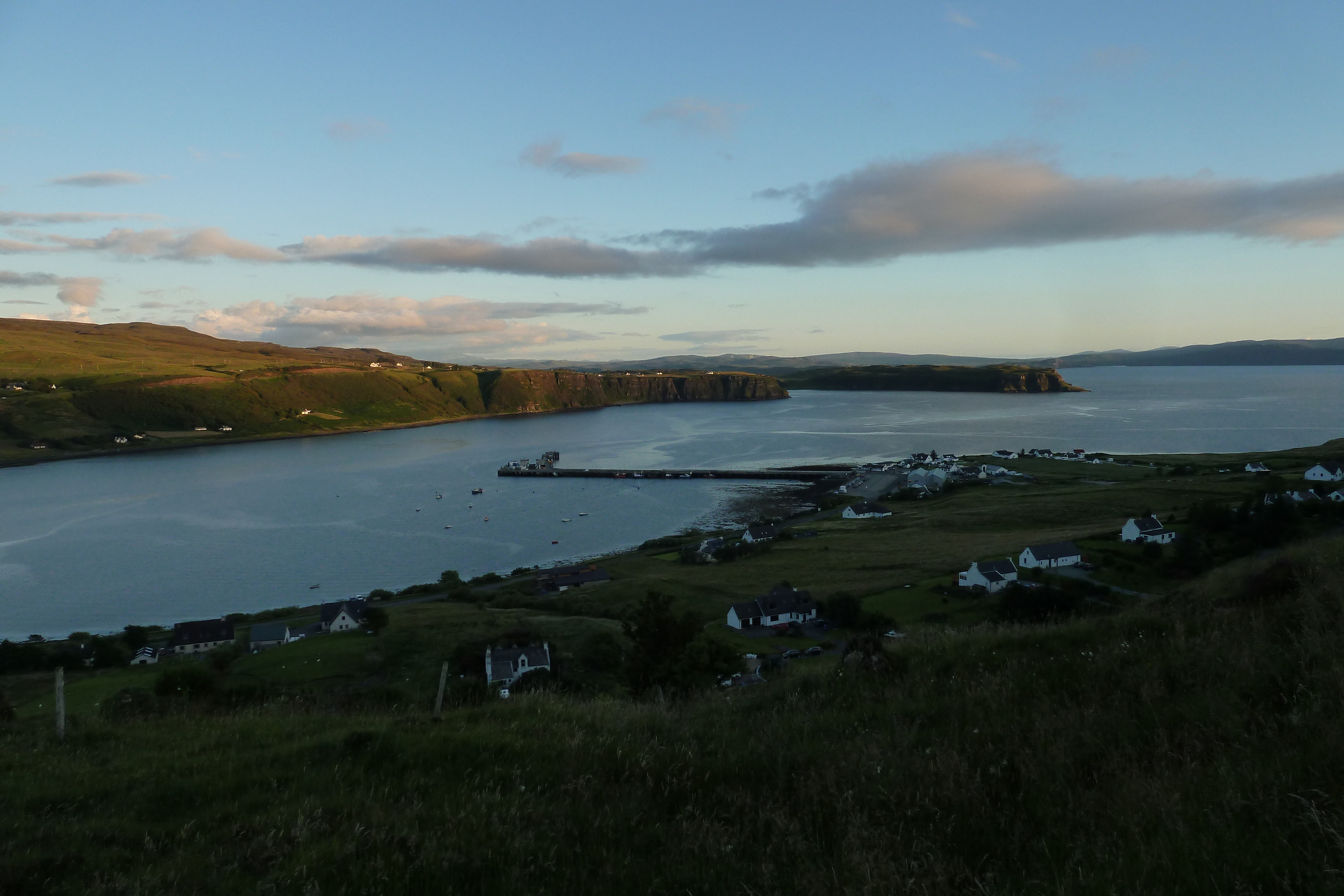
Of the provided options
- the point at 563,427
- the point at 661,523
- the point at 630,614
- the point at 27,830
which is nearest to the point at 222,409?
the point at 563,427

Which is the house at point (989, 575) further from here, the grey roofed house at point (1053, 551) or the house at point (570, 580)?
the house at point (570, 580)

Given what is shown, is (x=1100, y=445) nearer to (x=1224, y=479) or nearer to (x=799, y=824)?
(x=1224, y=479)

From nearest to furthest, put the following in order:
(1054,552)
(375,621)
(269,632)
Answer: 1. (375,621)
2. (1054,552)
3. (269,632)

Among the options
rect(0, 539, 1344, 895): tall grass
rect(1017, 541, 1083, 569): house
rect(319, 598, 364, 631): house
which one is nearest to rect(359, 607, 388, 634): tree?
rect(319, 598, 364, 631): house

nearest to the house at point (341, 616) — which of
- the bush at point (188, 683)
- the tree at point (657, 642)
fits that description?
the bush at point (188, 683)

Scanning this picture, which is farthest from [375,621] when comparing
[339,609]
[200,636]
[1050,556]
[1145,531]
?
[1145,531]

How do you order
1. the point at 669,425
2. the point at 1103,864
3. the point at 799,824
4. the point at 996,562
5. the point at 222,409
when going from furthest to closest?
1. the point at 669,425
2. the point at 222,409
3. the point at 996,562
4. the point at 799,824
5. the point at 1103,864

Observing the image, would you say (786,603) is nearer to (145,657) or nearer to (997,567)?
(997,567)
